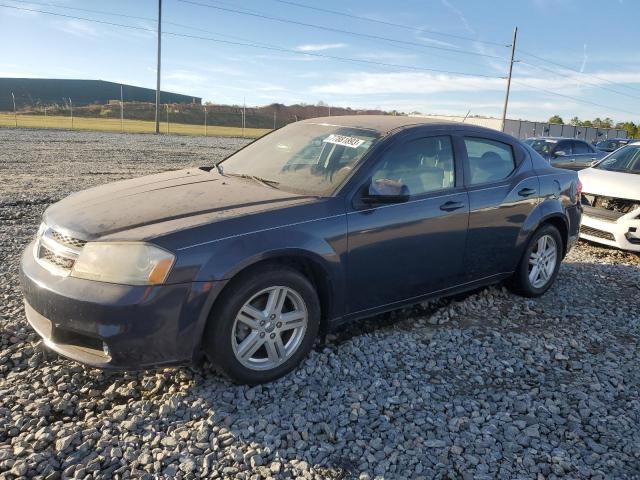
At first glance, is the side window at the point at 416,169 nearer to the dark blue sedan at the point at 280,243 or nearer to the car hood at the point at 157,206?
the dark blue sedan at the point at 280,243

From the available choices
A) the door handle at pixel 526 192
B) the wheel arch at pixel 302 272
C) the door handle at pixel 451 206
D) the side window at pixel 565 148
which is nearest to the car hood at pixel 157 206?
the wheel arch at pixel 302 272

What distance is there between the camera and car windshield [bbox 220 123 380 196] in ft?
12.2

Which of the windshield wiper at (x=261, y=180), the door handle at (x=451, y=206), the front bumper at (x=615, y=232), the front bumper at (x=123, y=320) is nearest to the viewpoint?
the front bumper at (x=123, y=320)

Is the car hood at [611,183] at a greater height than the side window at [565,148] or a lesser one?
lesser

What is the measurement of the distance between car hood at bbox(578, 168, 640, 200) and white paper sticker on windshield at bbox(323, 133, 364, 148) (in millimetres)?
4843

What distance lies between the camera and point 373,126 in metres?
4.12

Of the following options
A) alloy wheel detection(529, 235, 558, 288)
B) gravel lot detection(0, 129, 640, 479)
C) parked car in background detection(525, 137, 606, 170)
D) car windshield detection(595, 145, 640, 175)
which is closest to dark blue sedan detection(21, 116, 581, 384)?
alloy wheel detection(529, 235, 558, 288)

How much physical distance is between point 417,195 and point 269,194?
3.72 feet

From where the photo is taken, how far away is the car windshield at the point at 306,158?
372cm

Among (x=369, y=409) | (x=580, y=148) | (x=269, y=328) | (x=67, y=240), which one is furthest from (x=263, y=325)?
(x=580, y=148)

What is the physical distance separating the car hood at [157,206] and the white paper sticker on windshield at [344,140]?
2.20ft

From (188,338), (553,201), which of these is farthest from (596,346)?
(188,338)

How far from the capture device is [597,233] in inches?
282

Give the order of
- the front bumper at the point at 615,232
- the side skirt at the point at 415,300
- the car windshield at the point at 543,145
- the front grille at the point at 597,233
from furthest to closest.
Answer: the car windshield at the point at 543,145 → the front grille at the point at 597,233 → the front bumper at the point at 615,232 → the side skirt at the point at 415,300
